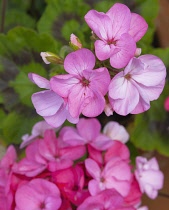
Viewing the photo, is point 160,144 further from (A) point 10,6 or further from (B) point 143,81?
(A) point 10,6

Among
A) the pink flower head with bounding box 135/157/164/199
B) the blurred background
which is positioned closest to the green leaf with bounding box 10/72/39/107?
the blurred background

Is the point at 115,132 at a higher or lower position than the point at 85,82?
lower

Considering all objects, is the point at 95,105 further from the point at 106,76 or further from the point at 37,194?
the point at 37,194

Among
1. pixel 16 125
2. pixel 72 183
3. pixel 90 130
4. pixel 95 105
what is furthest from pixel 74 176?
pixel 16 125

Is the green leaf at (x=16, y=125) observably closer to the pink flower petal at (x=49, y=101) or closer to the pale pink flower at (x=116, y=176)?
the pale pink flower at (x=116, y=176)

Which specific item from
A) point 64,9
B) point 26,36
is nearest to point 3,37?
point 26,36

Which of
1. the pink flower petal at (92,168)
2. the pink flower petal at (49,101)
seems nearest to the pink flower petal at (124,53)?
the pink flower petal at (49,101)
